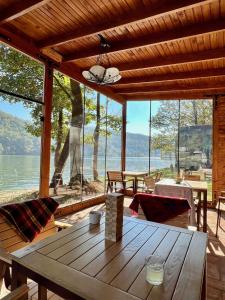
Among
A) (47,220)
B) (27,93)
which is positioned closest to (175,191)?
(47,220)

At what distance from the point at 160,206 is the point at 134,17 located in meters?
2.33

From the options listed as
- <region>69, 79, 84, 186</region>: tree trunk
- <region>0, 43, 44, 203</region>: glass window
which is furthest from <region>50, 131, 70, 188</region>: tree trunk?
<region>0, 43, 44, 203</region>: glass window

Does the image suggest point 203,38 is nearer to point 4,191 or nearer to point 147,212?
point 147,212

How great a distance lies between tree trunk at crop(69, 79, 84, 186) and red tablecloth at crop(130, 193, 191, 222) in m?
2.64

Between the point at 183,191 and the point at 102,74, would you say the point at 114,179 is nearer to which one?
the point at 183,191

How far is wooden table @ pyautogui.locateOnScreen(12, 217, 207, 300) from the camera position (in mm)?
1011

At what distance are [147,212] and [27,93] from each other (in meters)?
2.68

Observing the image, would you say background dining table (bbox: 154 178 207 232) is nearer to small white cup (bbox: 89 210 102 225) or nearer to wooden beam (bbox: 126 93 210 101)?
small white cup (bbox: 89 210 102 225)

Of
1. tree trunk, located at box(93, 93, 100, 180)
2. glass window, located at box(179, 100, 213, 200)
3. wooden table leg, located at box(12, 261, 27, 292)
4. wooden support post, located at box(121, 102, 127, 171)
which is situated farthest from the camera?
wooden support post, located at box(121, 102, 127, 171)

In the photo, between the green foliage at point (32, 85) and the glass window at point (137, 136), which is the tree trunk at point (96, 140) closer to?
the green foliage at point (32, 85)

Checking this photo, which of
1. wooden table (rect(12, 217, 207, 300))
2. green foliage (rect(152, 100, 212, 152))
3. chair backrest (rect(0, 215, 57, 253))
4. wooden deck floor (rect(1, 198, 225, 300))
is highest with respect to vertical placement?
green foliage (rect(152, 100, 212, 152))

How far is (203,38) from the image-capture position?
3.57 meters

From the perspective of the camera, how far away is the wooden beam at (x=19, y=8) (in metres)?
2.58

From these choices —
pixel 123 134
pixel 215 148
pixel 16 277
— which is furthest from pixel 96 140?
pixel 16 277
